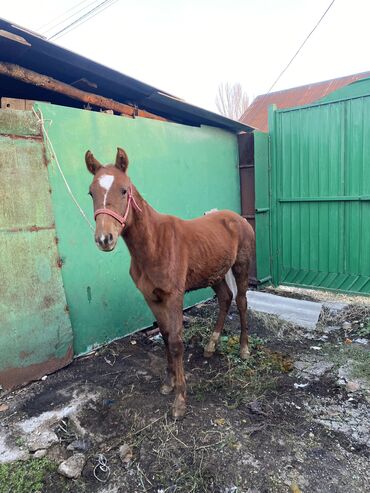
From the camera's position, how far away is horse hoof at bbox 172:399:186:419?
2691 millimetres

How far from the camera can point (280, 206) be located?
6.25 metres

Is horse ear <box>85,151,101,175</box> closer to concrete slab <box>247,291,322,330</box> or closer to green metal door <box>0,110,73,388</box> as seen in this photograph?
green metal door <box>0,110,73,388</box>

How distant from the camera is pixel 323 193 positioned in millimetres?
5727

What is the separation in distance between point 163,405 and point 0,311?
168 cm

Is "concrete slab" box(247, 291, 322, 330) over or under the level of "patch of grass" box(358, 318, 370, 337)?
→ over

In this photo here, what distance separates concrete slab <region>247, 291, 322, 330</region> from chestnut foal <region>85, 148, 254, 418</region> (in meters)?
1.34

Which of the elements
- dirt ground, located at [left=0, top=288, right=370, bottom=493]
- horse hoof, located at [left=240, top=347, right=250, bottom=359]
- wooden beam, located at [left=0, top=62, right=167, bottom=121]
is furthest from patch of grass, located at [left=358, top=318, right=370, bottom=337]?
wooden beam, located at [left=0, top=62, right=167, bottom=121]

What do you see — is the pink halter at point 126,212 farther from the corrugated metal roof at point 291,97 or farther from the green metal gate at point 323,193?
the corrugated metal roof at point 291,97

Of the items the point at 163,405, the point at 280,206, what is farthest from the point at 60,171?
the point at 280,206

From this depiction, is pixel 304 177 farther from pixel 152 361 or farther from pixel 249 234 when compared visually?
pixel 152 361

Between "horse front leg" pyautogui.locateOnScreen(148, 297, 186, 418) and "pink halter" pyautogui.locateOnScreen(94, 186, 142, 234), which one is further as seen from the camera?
"horse front leg" pyautogui.locateOnScreen(148, 297, 186, 418)

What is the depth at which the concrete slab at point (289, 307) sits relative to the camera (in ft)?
15.4

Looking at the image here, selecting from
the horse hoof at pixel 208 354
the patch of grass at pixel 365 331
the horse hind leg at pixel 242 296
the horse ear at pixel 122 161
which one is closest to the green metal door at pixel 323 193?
the patch of grass at pixel 365 331

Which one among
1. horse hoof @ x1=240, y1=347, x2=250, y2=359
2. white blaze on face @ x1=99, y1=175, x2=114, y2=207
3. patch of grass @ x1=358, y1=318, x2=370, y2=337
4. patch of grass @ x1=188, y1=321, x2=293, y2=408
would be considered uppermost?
white blaze on face @ x1=99, y1=175, x2=114, y2=207
